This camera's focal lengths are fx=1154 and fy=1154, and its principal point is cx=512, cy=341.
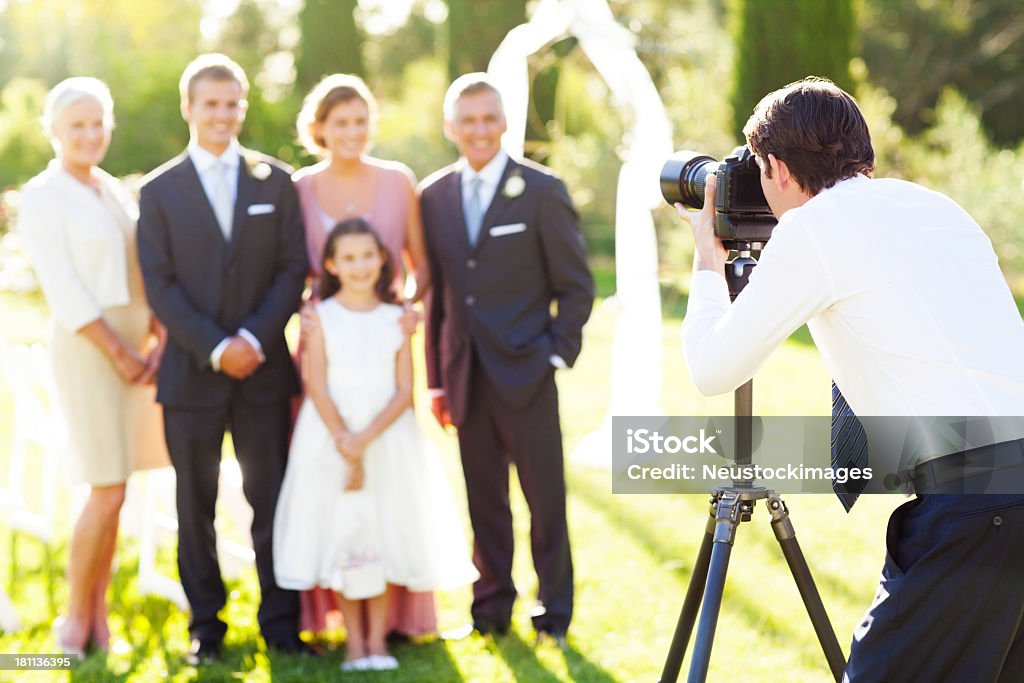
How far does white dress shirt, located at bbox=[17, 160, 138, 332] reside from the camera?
4.21m

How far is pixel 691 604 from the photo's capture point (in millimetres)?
2920

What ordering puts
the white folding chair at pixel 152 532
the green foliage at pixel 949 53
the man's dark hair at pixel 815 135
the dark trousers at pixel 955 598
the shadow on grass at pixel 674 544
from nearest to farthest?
the dark trousers at pixel 955 598 < the man's dark hair at pixel 815 135 < the shadow on grass at pixel 674 544 < the white folding chair at pixel 152 532 < the green foliage at pixel 949 53

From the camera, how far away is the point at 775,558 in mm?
5492

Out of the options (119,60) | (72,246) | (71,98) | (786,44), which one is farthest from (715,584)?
(119,60)

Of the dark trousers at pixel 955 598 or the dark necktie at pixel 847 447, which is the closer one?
the dark trousers at pixel 955 598

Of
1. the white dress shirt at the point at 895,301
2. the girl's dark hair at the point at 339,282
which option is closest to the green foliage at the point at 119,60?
the girl's dark hair at the point at 339,282

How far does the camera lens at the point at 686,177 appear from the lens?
279 cm

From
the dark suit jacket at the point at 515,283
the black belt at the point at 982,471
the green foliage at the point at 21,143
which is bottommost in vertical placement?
the black belt at the point at 982,471

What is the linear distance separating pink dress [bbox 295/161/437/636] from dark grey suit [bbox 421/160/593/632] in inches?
5.1

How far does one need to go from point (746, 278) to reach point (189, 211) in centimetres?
228

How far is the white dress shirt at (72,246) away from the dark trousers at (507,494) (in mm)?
1426

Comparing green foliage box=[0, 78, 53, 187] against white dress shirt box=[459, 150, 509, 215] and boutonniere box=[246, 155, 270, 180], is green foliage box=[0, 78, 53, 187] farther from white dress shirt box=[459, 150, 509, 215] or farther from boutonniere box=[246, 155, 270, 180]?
white dress shirt box=[459, 150, 509, 215]

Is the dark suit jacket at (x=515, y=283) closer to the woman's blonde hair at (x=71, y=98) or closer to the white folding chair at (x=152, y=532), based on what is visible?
the woman's blonde hair at (x=71, y=98)

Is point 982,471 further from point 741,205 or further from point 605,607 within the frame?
point 605,607
